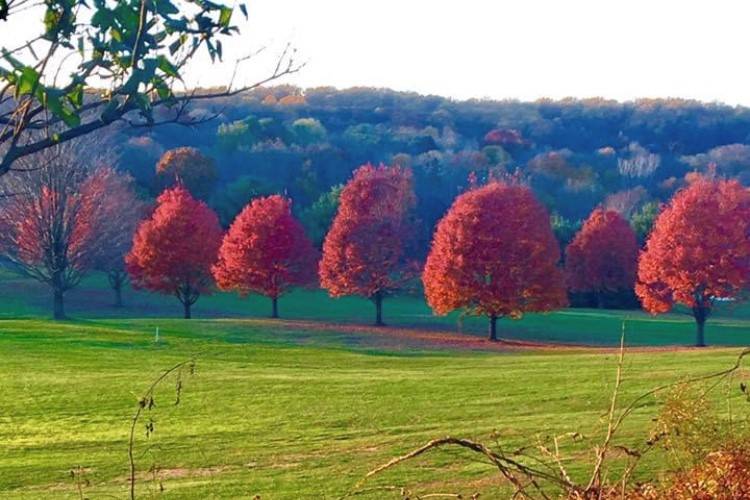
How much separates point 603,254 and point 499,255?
15.5 metres

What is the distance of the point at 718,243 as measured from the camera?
39188mm

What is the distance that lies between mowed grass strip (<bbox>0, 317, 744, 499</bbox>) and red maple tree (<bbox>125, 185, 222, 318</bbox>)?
9248 mm

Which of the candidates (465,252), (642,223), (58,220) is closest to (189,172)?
(58,220)

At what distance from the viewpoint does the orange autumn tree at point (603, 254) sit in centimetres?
5406

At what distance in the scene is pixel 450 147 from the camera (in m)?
105

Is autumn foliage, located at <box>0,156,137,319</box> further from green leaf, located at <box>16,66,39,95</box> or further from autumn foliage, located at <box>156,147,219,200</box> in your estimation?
green leaf, located at <box>16,66,39,95</box>

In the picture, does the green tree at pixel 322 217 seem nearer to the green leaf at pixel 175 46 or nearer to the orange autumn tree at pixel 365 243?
the orange autumn tree at pixel 365 243

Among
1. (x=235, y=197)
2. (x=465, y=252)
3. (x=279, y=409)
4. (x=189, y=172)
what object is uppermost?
(x=189, y=172)

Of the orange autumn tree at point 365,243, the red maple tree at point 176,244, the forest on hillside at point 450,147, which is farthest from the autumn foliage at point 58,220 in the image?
the forest on hillside at point 450,147

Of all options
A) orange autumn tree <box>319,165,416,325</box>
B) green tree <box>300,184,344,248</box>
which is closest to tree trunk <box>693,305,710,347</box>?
orange autumn tree <box>319,165,416,325</box>

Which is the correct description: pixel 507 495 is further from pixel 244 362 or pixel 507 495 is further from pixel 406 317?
pixel 406 317

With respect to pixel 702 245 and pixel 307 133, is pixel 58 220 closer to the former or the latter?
pixel 702 245

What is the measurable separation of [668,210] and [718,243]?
2.62 m

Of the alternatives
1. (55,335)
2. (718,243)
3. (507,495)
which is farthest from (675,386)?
(718,243)
